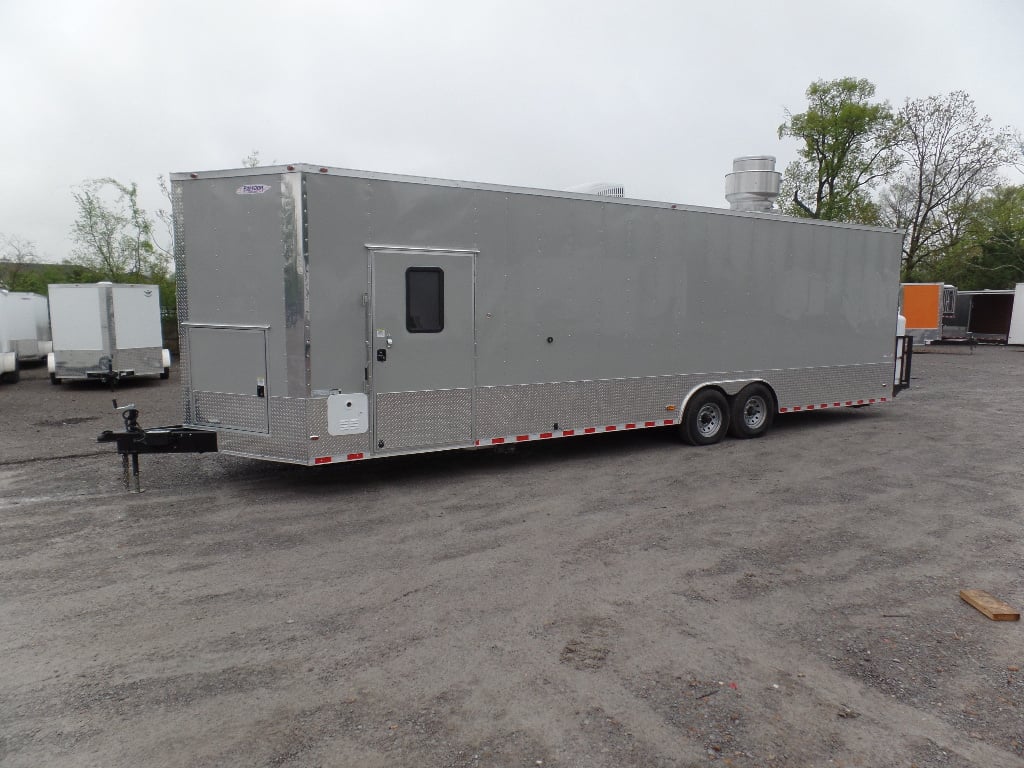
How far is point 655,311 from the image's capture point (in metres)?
A: 8.81

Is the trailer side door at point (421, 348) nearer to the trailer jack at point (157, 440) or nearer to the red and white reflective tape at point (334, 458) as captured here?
the red and white reflective tape at point (334, 458)

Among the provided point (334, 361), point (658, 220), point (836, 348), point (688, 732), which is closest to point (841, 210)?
point (836, 348)

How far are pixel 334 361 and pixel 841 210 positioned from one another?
3350 centimetres

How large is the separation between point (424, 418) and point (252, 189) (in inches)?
109

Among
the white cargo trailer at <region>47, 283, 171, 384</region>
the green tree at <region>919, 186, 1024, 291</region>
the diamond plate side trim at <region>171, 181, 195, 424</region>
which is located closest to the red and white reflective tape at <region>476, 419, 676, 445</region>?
the diamond plate side trim at <region>171, 181, 195, 424</region>

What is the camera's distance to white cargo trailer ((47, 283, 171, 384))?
53.3 ft

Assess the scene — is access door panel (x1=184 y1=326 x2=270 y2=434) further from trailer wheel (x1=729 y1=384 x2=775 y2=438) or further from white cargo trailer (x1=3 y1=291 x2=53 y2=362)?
white cargo trailer (x1=3 y1=291 x2=53 y2=362)

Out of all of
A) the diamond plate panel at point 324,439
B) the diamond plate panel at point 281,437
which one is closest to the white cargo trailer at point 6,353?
the diamond plate panel at point 281,437

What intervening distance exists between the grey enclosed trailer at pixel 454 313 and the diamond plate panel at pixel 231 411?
0.02 meters

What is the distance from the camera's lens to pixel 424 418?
7.30 meters

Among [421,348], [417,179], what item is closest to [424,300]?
[421,348]

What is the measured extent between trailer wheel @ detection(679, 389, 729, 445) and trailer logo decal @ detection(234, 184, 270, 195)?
5.72m

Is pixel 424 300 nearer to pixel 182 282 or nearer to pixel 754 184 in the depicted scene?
pixel 182 282

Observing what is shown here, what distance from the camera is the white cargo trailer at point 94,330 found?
53.3 feet
